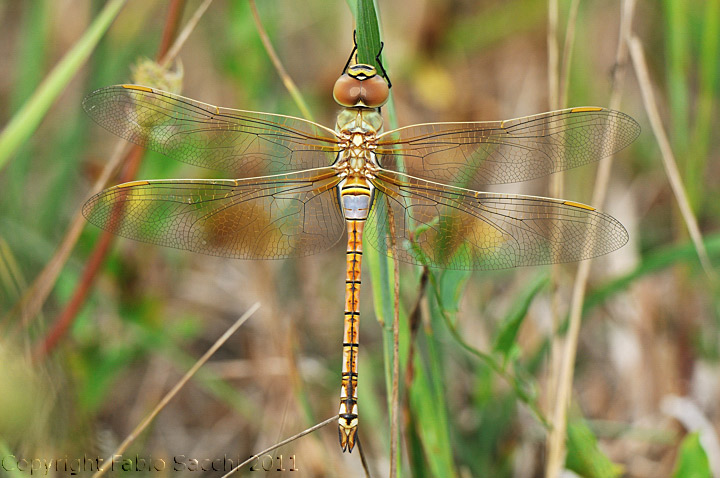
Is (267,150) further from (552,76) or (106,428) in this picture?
(106,428)

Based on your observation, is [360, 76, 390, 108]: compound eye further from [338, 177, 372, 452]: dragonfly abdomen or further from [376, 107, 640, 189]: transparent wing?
[338, 177, 372, 452]: dragonfly abdomen

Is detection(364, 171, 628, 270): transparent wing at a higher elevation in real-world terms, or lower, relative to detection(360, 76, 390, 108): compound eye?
lower

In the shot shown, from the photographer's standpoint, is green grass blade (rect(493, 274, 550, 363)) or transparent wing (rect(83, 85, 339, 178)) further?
transparent wing (rect(83, 85, 339, 178))

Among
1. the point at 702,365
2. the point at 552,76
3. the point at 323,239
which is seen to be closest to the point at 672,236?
the point at 702,365

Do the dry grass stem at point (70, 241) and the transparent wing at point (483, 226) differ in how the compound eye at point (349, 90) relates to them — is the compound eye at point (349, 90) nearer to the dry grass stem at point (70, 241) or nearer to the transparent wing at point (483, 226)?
the transparent wing at point (483, 226)

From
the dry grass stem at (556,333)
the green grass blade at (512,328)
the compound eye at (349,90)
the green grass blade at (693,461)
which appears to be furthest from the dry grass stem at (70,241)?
Result: the green grass blade at (693,461)

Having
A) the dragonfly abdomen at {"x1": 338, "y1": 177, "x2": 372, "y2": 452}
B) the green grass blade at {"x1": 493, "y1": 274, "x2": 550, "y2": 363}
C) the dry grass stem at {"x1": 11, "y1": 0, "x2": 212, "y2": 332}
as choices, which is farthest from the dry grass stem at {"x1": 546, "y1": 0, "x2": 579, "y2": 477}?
the dry grass stem at {"x1": 11, "y1": 0, "x2": 212, "y2": 332}

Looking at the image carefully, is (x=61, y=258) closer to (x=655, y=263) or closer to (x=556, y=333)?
(x=556, y=333)
